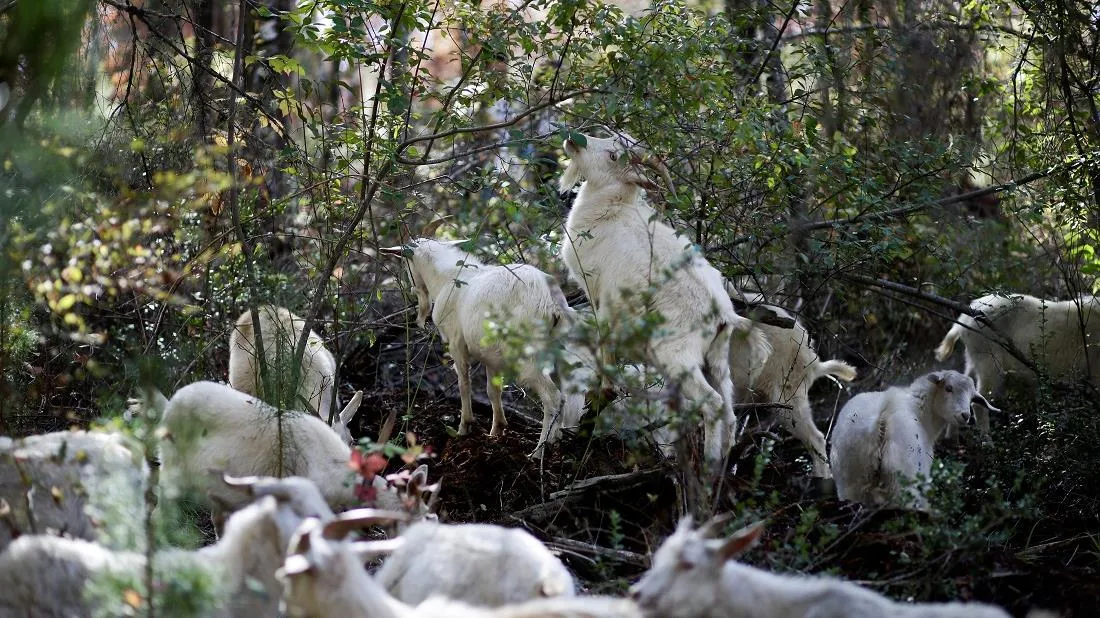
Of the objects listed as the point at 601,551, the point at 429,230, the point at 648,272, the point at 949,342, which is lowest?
the point at 601,551

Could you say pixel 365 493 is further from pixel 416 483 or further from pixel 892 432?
pixel 892 432

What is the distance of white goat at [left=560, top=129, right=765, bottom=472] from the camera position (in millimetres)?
6926

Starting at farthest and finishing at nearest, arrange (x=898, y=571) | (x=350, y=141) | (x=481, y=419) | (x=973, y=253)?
(x=973, y=253)
(x=481, y=419)
(x=350, y=141)
(x=898, y=571)

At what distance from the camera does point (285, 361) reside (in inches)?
285

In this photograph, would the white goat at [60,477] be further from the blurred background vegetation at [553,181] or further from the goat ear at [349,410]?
the goat ear at [349,410]

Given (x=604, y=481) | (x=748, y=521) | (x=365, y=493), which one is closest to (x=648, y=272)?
(x=604, y=481)

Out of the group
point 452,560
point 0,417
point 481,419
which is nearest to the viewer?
point 452,560

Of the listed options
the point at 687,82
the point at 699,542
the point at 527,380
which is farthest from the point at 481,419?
the point at 699,542

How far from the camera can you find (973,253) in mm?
9891

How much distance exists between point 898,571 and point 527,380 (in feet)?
9.88

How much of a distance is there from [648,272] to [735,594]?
3.63 m

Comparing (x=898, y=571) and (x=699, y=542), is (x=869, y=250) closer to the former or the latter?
(x=898, y=571)

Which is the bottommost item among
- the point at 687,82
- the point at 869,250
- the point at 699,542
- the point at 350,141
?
the point at 699,542

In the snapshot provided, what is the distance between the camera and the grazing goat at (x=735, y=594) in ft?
13.0
